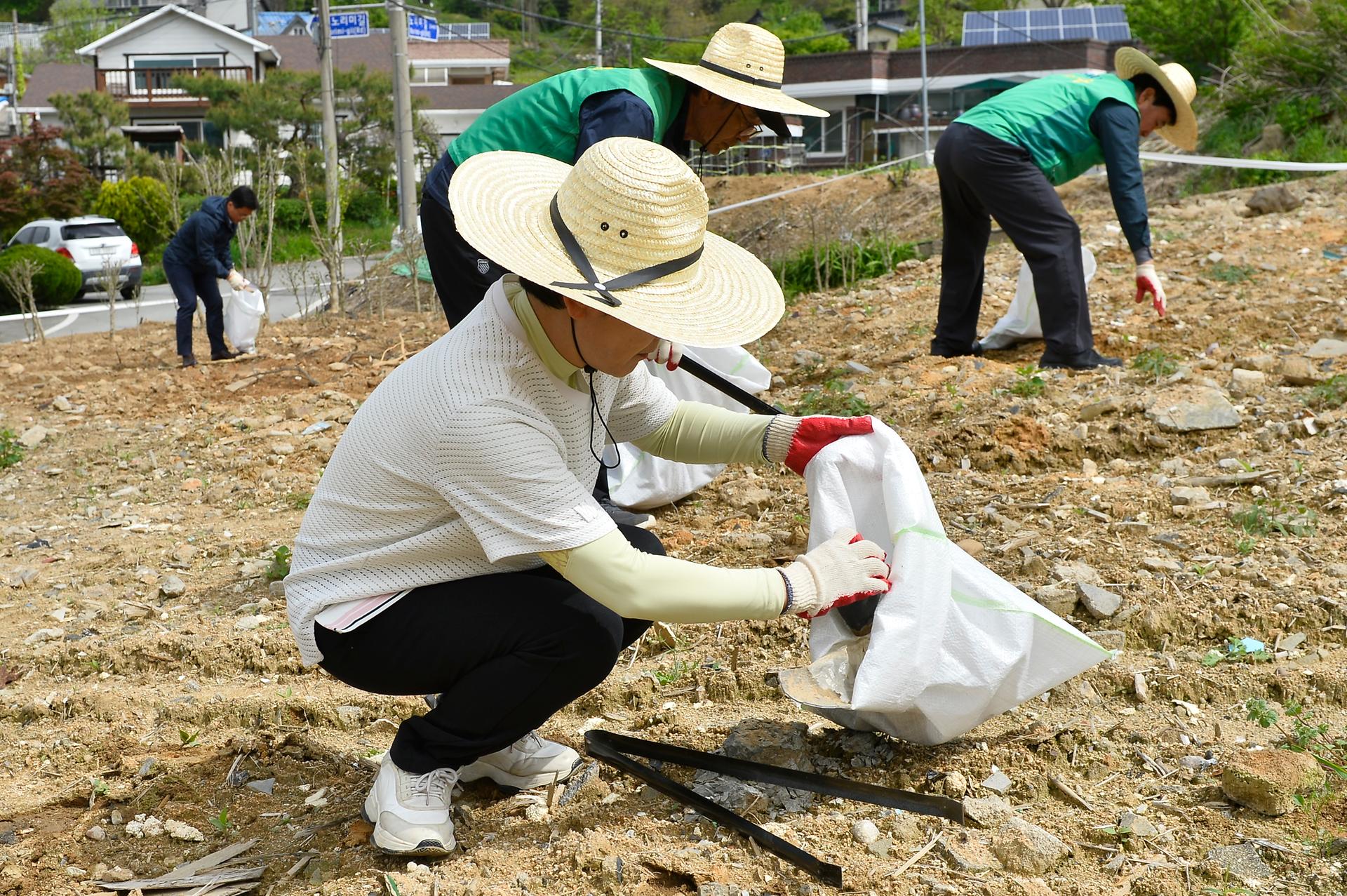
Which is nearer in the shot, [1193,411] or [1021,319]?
[1193,411]

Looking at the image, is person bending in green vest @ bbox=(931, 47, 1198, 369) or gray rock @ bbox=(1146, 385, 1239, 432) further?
person bending in green vest @ bbox=(931, 47, 1198, 369)

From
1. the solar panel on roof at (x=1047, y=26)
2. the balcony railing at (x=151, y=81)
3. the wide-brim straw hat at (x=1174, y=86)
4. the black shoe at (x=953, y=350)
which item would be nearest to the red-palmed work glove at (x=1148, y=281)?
the wide-brim straw hat at (x=1174, y=86)

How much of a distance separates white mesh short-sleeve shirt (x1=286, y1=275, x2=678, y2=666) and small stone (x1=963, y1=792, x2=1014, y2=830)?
89cm

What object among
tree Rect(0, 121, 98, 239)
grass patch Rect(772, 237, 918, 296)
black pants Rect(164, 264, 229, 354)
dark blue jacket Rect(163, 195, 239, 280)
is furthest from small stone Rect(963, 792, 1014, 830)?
tree Rect(0, 121, 98, 239)

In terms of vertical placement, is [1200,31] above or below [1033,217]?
above

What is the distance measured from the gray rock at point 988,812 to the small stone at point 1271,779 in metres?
0.40

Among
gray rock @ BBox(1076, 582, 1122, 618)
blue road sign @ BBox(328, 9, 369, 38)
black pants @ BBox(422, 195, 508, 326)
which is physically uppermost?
blue road sign @ BBox(328, 9, 369, 38)

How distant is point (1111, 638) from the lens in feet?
9.21

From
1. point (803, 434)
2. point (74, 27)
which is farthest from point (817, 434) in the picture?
point (74, 27)

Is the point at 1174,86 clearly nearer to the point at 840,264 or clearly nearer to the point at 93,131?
the point at 840,264

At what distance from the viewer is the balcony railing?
38750 mm

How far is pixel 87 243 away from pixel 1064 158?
1740 centimetres

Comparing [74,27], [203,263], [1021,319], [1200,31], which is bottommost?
[1021,319]

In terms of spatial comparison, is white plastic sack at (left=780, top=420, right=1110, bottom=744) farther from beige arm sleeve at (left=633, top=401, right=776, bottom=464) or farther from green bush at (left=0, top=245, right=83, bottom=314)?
green bush at (left=0, top=245, right=83, bottom=314)
